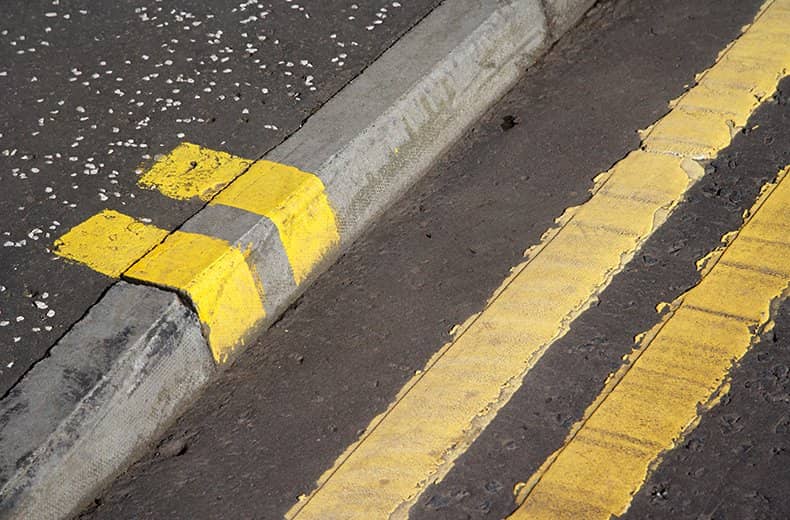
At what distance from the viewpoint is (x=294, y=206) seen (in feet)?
10.3

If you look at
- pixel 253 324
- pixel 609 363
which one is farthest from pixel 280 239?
pixel 609 363

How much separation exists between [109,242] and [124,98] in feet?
2.46

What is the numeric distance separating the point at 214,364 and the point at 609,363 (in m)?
1.01

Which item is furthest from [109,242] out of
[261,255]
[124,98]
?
[124,98]

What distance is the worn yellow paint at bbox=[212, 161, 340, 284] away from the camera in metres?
3.12

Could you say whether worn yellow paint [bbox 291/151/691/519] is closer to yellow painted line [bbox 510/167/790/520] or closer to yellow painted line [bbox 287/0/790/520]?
yellow painted line [bbox 287/0/790/520]

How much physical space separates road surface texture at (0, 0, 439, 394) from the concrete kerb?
124 mm

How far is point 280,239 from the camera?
3092 mm

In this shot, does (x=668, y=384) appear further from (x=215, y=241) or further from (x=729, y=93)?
(x=729, y=93)

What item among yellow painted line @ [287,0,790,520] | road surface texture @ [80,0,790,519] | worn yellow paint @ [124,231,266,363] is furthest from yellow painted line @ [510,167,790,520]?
worn yellow paint @ [124,231,266,363]

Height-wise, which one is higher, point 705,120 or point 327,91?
point 327,91

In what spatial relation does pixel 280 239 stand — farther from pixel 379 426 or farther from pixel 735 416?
pixel 735 416

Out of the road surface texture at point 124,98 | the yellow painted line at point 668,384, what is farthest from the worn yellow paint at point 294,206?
the yellow painted line at point 668,384

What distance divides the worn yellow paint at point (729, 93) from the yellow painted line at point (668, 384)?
0.42 metres
